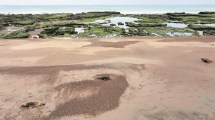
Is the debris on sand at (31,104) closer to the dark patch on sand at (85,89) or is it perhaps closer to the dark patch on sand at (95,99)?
the dark patch on sand at (85,89)

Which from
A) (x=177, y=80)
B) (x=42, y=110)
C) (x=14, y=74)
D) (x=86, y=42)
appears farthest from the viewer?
(x=86, y=42)

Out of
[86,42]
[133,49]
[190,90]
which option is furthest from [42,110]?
[86,42]

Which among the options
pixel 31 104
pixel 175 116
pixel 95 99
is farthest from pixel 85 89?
pixel 175 116

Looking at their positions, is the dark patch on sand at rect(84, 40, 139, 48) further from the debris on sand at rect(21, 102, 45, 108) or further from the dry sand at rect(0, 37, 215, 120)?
the debris on sand at rect(21, 102, 45, 108)

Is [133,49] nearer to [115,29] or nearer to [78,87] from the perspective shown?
[78,87]

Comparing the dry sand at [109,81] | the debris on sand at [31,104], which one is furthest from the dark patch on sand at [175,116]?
the debris on sand at [31,104]

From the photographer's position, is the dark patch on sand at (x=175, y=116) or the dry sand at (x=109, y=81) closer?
the dark patch on sand at (x=175, y=116)

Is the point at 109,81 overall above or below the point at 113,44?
below

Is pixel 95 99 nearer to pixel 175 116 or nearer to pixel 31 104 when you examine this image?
pixel 31 104
